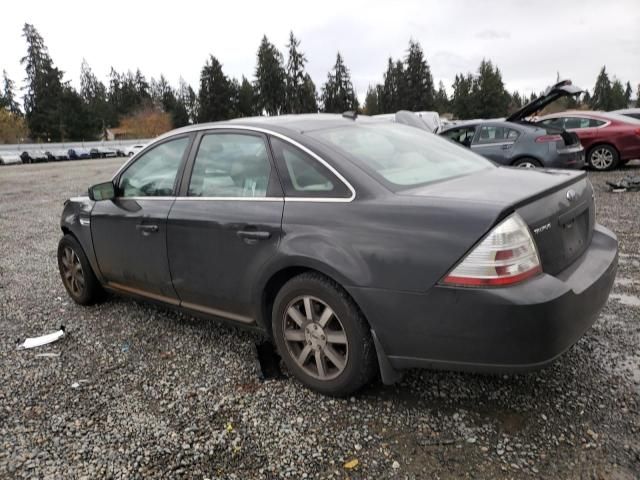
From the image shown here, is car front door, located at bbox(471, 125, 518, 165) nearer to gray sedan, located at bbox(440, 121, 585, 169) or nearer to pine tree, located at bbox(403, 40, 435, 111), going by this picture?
gray sedan, located at bbox(440, 121, 585, 169)

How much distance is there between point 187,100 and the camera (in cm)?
10319

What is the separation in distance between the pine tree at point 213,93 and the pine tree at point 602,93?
239ft

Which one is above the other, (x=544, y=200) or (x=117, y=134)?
(x=117, y=134)

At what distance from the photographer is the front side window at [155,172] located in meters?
3.71

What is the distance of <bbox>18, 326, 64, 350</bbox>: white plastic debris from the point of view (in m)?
3.94

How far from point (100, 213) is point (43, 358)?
1.20m

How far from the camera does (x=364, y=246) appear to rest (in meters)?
2.54

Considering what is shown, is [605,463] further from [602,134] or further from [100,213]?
[602,134]

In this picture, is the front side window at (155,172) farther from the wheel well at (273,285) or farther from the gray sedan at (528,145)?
the gray sedan at (528,145)

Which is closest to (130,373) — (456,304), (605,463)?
(456,304)

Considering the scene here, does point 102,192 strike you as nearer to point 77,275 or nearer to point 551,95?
point 77,275

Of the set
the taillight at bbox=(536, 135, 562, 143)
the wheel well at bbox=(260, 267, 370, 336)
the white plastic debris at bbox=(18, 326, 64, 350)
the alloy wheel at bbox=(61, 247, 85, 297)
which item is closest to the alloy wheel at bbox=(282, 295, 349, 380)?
the wheel well at bbox=(260, 267, 370, 336)

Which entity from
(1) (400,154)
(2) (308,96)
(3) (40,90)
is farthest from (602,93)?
(1) (400,154)

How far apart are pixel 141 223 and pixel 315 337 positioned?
5.59ft
